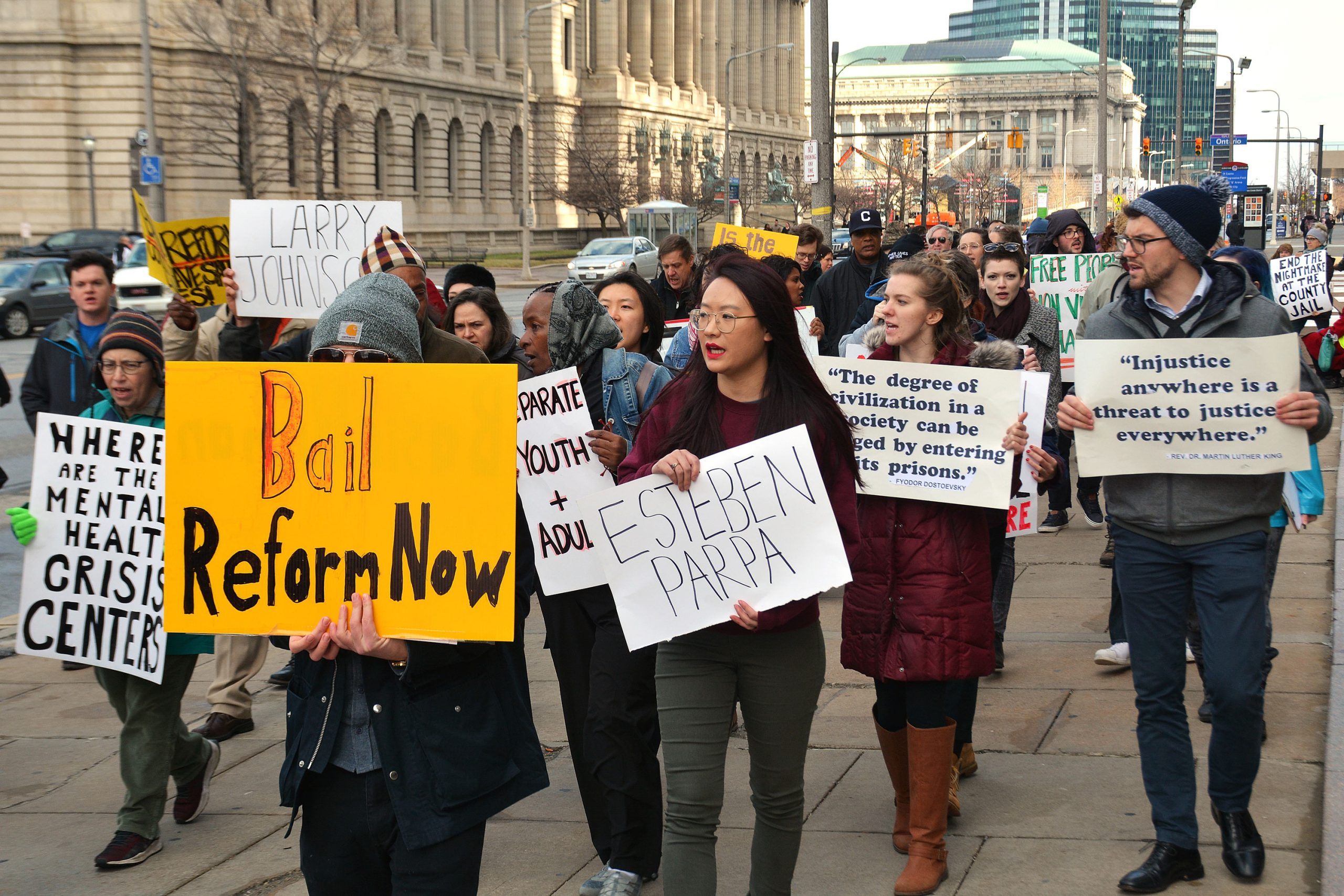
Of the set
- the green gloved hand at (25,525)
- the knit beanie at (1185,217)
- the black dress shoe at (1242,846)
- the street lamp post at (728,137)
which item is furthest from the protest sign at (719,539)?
the street lamp post at (728,137)

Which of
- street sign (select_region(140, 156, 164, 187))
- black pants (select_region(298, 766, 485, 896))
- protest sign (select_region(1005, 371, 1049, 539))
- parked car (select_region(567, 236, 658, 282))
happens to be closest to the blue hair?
protest sign (select_region(1005, 371, 1049, 539))

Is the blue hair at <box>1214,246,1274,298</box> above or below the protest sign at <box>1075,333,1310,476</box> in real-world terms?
above

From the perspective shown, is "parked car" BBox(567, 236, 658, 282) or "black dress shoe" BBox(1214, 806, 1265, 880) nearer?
"black dress shoe" BBox(1214, 806, 1265, 880)

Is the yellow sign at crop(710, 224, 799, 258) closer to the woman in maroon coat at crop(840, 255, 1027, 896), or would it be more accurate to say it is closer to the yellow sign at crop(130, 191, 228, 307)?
the yellow sign at crop(130, 191, 228, 307)

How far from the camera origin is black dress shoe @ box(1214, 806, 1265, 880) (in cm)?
447

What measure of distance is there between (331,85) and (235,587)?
46607mm

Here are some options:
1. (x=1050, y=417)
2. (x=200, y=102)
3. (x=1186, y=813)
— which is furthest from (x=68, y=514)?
(x=200, y=102)

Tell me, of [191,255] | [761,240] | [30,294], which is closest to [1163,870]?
[191,255]

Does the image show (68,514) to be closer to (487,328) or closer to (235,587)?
(487,328)

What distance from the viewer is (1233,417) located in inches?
174

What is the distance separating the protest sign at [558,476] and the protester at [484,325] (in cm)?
91

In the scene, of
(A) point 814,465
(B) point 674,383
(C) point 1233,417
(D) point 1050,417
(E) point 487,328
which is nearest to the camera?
(A) point 814,465

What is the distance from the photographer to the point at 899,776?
4.83m

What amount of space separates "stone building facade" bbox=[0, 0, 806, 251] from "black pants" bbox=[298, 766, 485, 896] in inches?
1736
